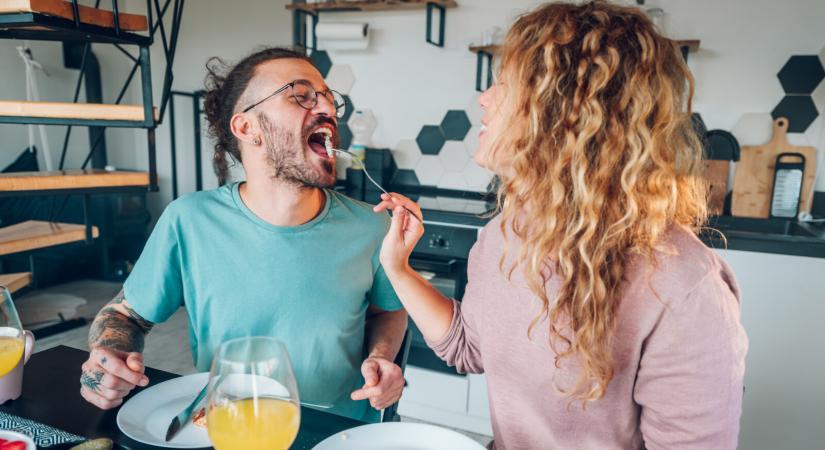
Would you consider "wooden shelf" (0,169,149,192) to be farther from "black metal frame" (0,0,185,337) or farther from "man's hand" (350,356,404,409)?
"man's hand" (350,356,404,409)

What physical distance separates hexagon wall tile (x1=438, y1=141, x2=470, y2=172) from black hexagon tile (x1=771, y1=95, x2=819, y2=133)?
133cm

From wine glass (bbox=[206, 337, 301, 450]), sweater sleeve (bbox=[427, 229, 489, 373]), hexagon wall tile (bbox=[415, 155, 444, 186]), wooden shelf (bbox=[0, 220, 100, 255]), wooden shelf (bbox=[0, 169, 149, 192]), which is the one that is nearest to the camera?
wine glass (bbox=[206, 337, 301, 450])

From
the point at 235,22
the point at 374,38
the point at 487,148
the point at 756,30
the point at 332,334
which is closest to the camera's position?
the point at 487,148

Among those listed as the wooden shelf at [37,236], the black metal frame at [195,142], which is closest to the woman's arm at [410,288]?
the wooden shelf at [37,236]

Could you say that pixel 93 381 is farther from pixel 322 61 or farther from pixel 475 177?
pixel 322 61

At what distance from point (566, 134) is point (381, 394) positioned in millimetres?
550

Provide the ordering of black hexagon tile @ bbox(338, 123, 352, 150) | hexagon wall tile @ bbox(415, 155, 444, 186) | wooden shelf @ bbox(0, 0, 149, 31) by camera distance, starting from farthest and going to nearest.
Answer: black hexagon tile @ bbox(338, 123, 352, 150) → hexagon wall tile @ bbox(415, 155, 444, 186) → wooden shelf @ bbox(0, 0, 149, 31)

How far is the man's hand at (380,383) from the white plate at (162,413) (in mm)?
264

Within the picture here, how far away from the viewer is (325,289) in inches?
49.3

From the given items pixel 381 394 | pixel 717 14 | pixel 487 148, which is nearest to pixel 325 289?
pixel 381 394

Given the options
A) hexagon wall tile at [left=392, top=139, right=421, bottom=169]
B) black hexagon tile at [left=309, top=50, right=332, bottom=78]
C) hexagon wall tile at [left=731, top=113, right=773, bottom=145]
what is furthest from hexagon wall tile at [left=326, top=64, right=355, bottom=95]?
hexagon wall tile at [left=731, top=113, right=773, bottom=145]

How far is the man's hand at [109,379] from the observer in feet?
2.96

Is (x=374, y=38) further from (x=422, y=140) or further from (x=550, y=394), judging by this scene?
(x=550, y=394)

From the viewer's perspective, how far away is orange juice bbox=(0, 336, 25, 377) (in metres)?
0.84
